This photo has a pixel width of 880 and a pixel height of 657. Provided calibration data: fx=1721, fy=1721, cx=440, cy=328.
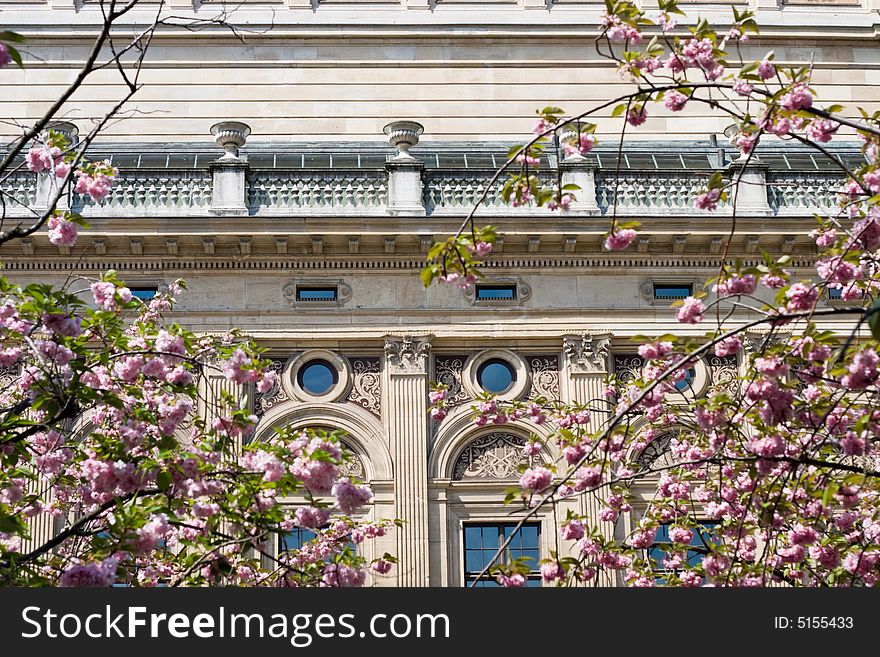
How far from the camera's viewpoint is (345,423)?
27672 millimetres

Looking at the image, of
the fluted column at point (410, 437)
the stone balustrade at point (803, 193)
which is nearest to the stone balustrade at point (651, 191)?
the stone balustrade at point (803, 193)

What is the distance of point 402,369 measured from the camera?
27.8 meters

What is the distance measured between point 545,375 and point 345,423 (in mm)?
3344

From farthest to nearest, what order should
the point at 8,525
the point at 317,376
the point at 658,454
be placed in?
the point at 317,376 < the point at 658,454 < the point at 8,525

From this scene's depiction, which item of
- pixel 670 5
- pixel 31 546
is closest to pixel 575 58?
pixel 31 546

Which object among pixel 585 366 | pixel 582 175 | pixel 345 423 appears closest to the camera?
pixel 345 423

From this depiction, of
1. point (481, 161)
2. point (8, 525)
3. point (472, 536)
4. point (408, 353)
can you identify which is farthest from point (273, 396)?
point (8, 525)

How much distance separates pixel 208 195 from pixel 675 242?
7.80m

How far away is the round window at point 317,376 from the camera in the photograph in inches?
1099

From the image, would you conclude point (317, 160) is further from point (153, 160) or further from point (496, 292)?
point (496, 292)

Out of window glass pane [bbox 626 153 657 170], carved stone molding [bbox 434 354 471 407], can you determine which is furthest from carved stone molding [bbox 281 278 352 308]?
window glass pane [bbox 626 153 657 170]

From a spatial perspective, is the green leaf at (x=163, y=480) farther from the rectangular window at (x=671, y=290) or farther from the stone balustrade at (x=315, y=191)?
the rectangular window at (x=671, y=290)

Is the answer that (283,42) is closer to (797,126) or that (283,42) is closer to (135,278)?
(135,278)

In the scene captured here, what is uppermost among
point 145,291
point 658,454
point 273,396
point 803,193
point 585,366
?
point 803,193
